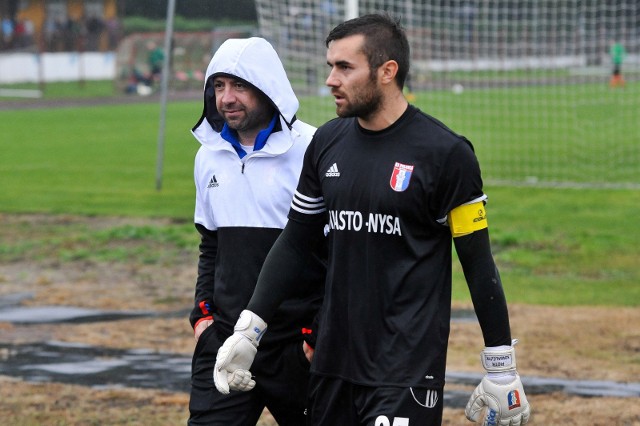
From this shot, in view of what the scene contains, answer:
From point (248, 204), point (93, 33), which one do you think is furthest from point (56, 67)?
point (248, 204)

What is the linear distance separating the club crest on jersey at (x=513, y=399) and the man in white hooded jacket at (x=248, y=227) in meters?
0.96

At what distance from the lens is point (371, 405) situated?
4.37m

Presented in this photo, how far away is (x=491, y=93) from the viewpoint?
119ft

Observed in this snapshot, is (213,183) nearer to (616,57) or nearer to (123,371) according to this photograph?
(123,371)

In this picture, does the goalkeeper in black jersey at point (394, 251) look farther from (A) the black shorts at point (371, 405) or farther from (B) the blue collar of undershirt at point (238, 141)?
(B) the blue collar of undershirt at point (238, 141)

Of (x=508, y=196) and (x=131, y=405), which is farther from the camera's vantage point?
(x=508, y=196)

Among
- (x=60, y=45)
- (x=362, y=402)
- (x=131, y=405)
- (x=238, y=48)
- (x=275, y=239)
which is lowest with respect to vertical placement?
(x=60, y=45)

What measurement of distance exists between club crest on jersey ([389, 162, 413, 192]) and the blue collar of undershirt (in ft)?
3.45

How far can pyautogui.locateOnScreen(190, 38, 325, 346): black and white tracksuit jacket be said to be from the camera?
512 cm

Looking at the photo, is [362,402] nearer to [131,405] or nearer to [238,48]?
[238,48]

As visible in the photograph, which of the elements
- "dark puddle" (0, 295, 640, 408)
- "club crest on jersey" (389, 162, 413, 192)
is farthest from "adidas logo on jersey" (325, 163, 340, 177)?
"dark puddle" (0, 295, 640, 408)

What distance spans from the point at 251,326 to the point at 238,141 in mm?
1021

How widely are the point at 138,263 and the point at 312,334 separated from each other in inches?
345

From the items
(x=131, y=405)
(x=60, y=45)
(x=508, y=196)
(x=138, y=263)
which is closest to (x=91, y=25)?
(x=60, y=45)
